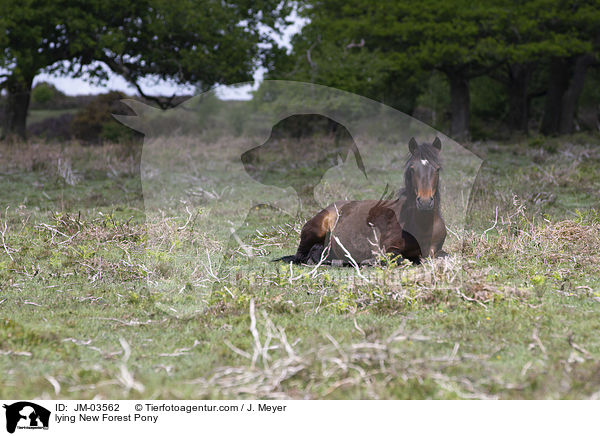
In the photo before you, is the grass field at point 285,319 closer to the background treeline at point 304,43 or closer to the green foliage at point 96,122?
the background treeline at point 304,43

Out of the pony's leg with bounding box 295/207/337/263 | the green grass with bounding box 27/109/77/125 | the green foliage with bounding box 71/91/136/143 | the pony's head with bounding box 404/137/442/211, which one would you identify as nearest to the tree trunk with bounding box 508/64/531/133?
the green foliage with bounding box 71/91/136/143

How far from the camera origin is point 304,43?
2772cm

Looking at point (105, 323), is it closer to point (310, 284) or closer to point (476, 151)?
point (310, 284)

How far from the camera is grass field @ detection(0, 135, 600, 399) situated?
137 inches

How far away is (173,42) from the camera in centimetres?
2555

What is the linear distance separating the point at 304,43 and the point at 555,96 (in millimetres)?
12979

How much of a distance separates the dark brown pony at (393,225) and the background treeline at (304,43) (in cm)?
1668

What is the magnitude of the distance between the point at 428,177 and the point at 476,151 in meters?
14.2

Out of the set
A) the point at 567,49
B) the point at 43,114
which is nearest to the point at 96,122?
the point at 43,114

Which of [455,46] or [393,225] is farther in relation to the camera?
[455,46]

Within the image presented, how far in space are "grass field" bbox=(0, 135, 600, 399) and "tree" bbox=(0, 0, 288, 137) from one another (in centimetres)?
1691

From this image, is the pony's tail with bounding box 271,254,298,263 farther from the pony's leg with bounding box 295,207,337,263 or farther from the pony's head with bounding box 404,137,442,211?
the pony's head with bounding box 404,137,442,211

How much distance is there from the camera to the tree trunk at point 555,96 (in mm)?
27734
